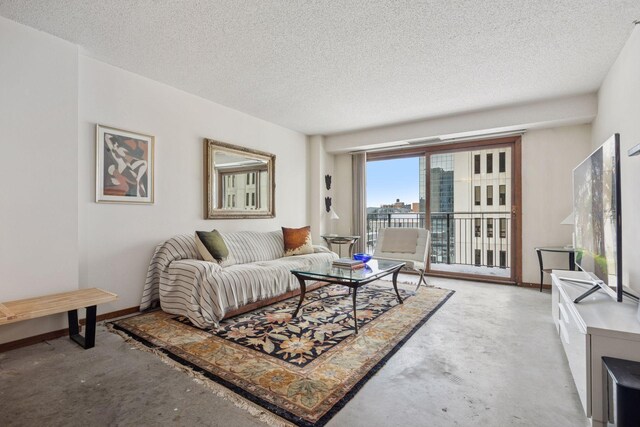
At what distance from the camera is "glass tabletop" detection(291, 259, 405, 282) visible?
2777mm

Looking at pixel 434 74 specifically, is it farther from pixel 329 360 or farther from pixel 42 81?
Result: pixel 42 81

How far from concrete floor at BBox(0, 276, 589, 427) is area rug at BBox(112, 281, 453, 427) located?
12 cm

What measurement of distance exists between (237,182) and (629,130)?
4047 mm

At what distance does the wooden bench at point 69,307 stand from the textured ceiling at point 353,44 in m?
2.10

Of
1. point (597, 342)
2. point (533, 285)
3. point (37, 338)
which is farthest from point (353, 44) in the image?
point (533, 285)

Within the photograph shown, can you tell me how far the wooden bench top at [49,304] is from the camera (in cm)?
196

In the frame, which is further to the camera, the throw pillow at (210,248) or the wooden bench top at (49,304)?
the throw pillow at (210,248)

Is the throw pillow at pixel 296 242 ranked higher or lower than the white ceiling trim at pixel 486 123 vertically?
lower

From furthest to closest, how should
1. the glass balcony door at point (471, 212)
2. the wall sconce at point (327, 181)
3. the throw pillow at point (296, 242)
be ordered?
the wall sconce at point (327, 181) → the glass balcony door at point (471, 212) → the throw pillow at point (296, 242)

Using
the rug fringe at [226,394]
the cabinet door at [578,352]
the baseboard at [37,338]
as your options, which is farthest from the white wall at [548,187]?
the baseboard at [37,338]

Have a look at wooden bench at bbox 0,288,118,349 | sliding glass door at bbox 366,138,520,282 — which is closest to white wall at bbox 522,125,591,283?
sliding glass door at bbox 366,138,520,282

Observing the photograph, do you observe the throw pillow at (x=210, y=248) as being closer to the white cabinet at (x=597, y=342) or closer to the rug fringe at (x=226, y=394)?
the rug fringe at (x=226, y=394)

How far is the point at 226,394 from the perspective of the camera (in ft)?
5.62

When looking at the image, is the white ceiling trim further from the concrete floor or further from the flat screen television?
the concrete floor
